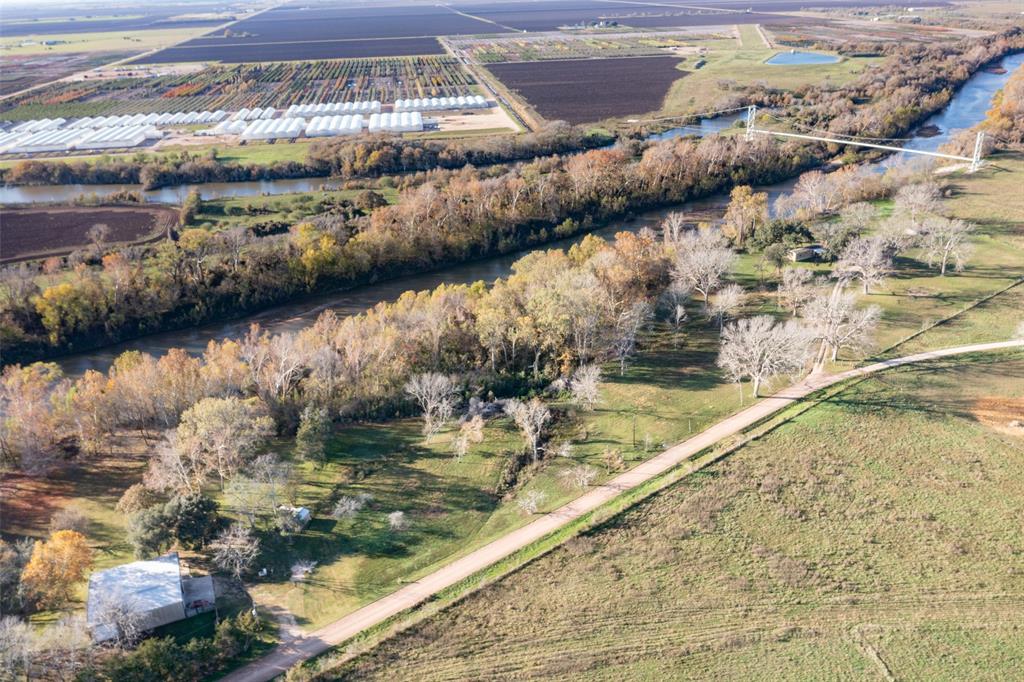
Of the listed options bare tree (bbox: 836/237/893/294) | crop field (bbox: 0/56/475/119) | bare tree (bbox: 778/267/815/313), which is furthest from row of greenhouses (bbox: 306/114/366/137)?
bare tree (bbox: 836/237/893/294)

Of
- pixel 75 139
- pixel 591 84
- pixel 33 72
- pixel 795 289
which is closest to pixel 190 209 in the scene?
pixel 75 139

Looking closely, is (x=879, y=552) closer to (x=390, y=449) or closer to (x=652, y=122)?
(x=390, y=449)

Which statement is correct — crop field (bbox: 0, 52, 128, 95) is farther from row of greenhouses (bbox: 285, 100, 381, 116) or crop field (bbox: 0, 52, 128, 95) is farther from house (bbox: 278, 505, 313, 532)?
house (bbox: 278, 505, 313, 532)

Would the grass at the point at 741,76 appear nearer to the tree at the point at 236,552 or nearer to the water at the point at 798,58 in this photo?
the water at the point at 798,58

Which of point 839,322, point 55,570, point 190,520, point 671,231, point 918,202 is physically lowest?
point 55,570

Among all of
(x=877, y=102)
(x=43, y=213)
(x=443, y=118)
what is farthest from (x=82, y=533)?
(x=877, y=102)

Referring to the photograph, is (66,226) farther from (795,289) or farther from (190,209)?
(795,289)
